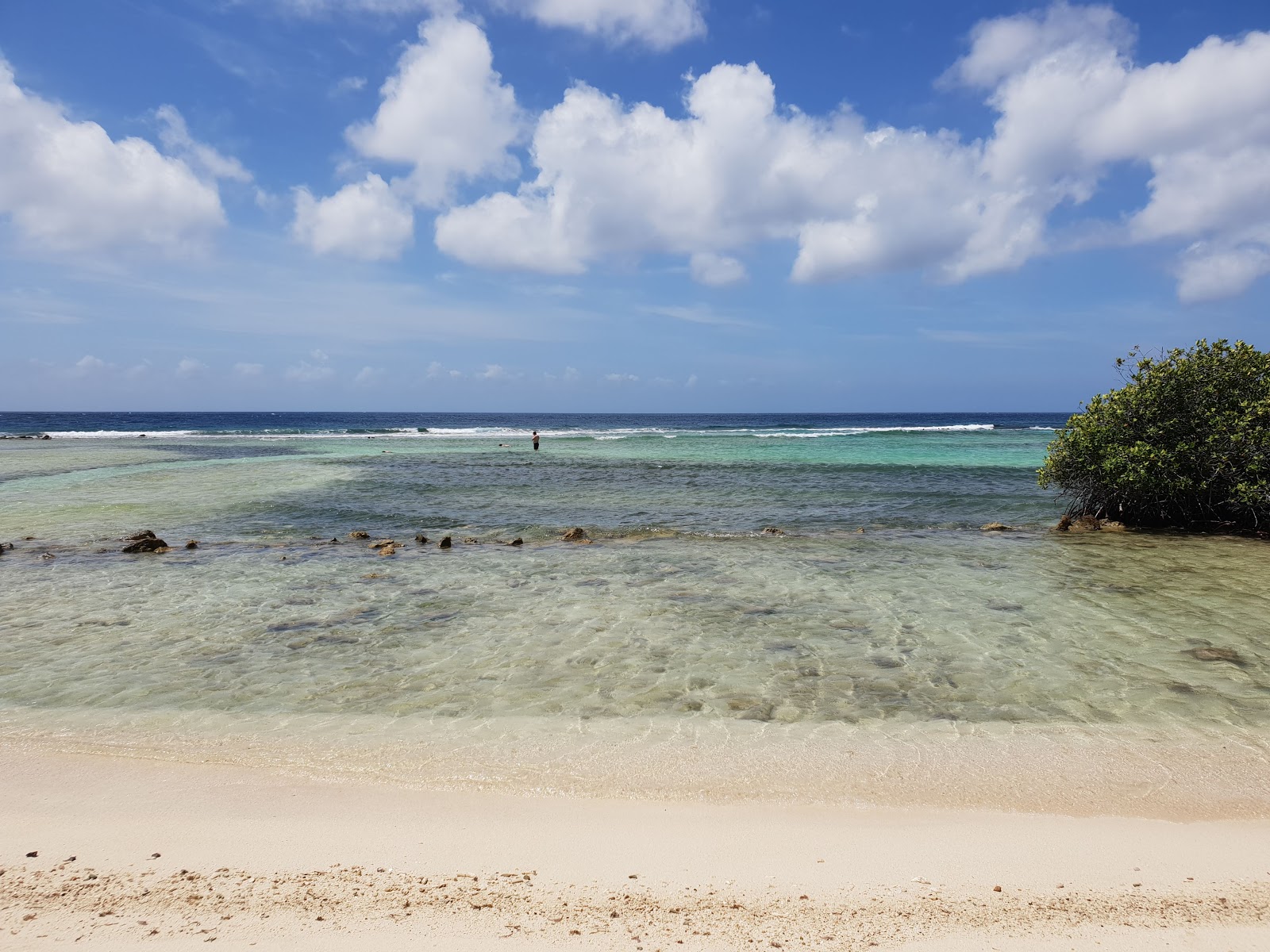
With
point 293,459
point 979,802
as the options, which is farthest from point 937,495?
point 293,459

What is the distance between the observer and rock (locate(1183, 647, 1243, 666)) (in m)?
7.93

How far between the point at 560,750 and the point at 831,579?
289 inches

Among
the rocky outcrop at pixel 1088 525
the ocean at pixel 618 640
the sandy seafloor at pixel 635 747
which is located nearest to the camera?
the sandy seafloor at pixel 635 747

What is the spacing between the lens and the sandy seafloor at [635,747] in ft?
12.0

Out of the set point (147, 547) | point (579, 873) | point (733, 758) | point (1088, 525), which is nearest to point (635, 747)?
point (733, 758)

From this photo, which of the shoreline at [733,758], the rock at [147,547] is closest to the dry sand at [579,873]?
the shoreline at [733,758]

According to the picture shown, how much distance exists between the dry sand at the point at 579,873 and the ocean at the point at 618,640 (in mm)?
575

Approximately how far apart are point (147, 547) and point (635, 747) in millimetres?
12614

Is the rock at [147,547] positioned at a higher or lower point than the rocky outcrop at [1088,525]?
higher

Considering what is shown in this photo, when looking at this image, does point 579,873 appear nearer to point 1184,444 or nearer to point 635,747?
point 635,747

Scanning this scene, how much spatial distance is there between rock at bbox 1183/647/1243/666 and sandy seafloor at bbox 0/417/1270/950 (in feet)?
0.26

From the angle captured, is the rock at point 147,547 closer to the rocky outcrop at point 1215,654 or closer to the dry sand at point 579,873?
→ the dry sand at point 579,873

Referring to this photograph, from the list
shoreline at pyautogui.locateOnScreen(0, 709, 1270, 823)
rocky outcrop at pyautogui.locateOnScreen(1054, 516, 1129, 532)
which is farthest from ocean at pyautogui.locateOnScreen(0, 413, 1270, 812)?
rocky outcrop at pyautogui.locateOnScreen(1054, 516, 1129, 532)

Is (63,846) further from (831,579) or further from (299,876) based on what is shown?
(831,579)
